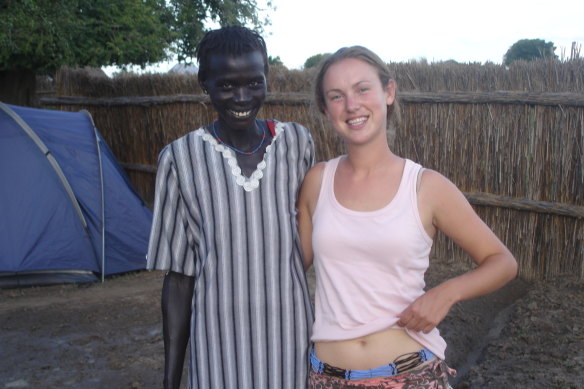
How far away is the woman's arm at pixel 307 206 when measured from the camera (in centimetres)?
182

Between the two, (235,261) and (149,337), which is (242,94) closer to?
(235,261)

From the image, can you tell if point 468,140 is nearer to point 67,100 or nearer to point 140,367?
point 140,367

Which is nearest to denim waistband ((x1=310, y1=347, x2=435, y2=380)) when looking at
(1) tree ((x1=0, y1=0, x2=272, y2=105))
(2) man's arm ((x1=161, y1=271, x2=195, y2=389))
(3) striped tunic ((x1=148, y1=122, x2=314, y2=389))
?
(3) striped tunic ((x1=148, y1=122, x2=314, y2=389))

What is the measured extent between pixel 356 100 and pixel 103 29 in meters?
11.9

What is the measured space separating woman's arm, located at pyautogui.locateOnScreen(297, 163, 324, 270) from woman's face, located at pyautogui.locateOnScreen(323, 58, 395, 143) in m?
0.15

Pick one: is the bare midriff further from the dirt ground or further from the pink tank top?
the dirt ground

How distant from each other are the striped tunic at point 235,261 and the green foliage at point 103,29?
7.83m

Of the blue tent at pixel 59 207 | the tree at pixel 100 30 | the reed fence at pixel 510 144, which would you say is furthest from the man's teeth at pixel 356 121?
the tree at pixel 100 30

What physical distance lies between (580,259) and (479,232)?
4430 mm

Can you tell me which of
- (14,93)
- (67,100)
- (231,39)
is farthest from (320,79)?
(14,93)

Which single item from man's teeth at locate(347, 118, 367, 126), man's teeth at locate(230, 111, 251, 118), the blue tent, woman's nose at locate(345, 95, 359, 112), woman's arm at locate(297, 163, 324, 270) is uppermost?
woman's nose at locate(345, 95, 359, 112)

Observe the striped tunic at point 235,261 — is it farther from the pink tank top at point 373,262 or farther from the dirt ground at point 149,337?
the dirt ground at point 149,337

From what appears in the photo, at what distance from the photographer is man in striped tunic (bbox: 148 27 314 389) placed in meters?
1.79

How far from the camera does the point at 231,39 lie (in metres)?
1.86
